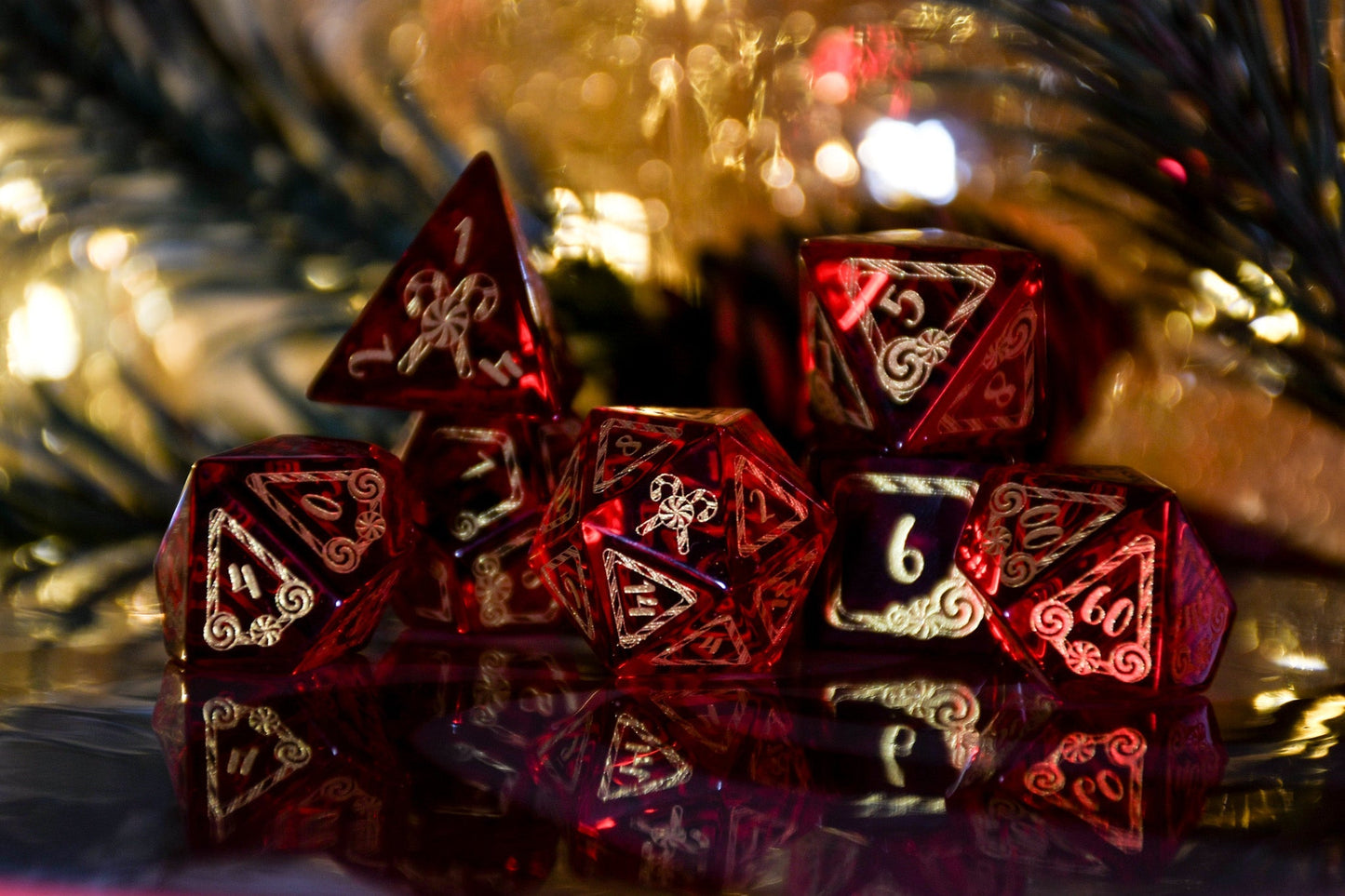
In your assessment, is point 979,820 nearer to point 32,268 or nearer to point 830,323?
point 830,323

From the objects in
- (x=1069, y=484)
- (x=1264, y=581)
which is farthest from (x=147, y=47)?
(x=1264, y=581)

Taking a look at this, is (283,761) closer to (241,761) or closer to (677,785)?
(241,761)

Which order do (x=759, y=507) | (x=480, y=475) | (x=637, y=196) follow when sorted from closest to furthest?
(x=759, y=507), (x=480, y=475), (x=637, y=196)

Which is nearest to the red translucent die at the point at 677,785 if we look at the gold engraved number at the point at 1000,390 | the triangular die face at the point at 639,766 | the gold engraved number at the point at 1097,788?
the triangular die face at the point at 639,766

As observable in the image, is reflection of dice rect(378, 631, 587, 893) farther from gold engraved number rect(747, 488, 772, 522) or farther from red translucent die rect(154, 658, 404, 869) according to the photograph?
gold engraved number rect(747, 488, 772, 522)

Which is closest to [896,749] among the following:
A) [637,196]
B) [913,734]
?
[913,734]

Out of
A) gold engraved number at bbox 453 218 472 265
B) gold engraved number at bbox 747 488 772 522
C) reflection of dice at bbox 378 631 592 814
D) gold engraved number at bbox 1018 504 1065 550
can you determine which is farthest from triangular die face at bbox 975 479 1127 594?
gold engraved number at bbox 453 218 472 265
